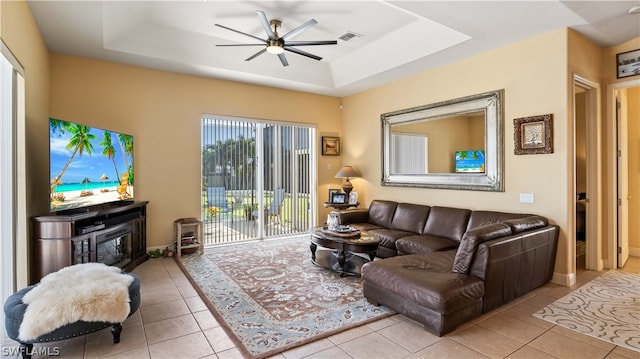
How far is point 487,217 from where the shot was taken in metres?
4.16

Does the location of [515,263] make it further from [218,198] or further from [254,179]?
[218,198]

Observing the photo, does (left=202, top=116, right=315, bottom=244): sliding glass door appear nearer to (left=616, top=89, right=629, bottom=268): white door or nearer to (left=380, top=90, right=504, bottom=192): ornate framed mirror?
(left=380, top=90, right=504, bottom=192): ornate framed mirror

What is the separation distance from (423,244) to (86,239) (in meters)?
3.90

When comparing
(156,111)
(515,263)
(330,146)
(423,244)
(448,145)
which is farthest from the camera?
(330,146)

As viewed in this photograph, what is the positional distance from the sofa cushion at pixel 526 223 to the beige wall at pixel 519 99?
28 cm

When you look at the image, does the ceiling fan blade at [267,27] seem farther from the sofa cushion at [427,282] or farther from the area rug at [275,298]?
the area rug at [275,298]

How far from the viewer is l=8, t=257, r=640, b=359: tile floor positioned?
2.32m

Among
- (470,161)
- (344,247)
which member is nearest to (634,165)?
(470,161)

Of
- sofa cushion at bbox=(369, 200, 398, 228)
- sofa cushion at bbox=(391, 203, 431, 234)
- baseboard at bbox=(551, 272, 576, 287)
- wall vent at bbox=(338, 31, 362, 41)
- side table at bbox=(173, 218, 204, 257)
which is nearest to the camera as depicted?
baseboard at bbox=(551, 272, 576, 287)

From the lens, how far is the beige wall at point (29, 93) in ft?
9.21

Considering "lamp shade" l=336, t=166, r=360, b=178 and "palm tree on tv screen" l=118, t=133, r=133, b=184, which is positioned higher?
"palm tree on tv screen" l=118, t=133, r=133, b=184

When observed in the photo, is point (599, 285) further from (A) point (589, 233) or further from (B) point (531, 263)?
(B) point (531, 263)

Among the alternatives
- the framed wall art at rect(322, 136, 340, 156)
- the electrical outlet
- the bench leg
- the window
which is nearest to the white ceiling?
the window

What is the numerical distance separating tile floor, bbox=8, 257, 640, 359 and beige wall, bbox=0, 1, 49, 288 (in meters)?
1.34
